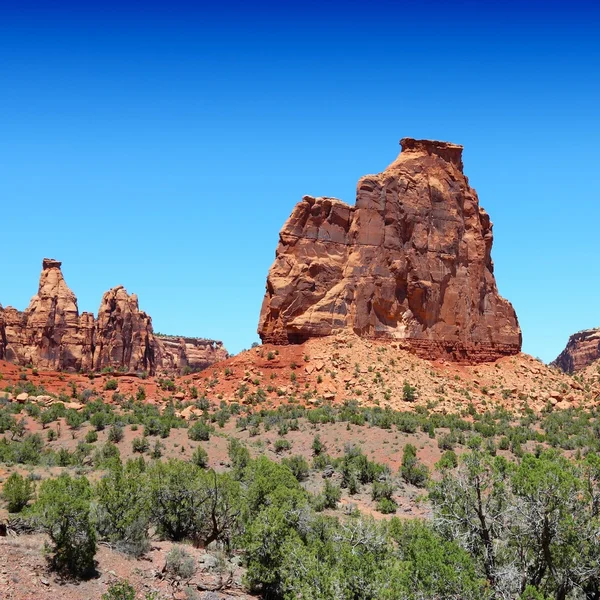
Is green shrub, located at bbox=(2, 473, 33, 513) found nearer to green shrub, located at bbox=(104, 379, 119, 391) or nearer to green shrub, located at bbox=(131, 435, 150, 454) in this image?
green shrub, located at bbox=(131, 435, 150, 454)

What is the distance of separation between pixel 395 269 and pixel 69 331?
176ft

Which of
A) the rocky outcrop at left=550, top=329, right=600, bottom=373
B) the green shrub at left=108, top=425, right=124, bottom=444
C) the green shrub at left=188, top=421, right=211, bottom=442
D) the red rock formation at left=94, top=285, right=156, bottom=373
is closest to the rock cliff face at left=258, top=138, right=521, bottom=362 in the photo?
the green shrub at left=188, top=421, right=211, bottom=442

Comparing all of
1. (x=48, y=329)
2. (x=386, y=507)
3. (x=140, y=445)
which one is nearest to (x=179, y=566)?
(x=386, y=507)

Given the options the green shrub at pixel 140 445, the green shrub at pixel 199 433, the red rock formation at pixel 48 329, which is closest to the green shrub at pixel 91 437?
the green shrub at pixel 140 445

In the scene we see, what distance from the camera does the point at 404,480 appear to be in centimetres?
3334

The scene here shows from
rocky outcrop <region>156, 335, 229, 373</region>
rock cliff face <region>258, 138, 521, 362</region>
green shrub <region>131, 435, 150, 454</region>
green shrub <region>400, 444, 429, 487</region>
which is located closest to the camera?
green shrub <region>400, 444, 429, 487</region>

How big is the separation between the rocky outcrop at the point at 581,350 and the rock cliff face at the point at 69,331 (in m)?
69.1

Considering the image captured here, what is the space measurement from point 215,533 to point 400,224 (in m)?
38.6

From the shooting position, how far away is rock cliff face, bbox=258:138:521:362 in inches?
2100

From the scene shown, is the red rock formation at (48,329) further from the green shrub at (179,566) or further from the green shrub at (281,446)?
the green shrub at (179,566)

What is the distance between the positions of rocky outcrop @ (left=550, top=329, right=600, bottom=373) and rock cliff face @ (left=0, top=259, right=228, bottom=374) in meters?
69.1

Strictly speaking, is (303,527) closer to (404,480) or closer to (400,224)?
(404,480)

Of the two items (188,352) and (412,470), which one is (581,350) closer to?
(188,352)

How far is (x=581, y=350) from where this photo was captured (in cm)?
12356
